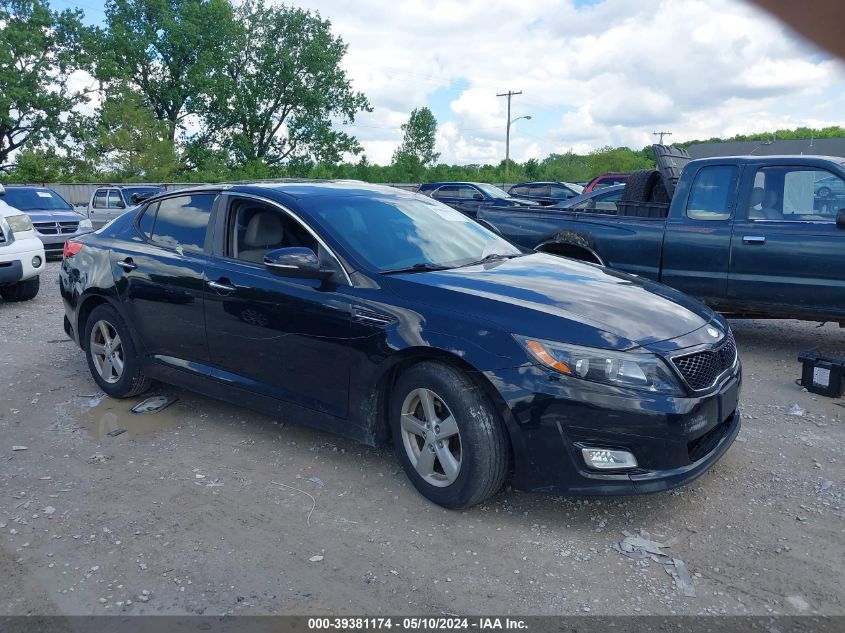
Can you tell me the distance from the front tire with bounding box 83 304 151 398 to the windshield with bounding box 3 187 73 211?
1206 centimetres

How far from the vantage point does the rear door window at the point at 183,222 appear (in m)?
5.01

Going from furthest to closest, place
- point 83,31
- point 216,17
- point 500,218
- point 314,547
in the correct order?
point 216,17 → point 83,31 → point 500,218 → point 314,547

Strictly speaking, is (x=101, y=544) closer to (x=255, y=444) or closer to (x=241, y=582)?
(x=241, y=582)

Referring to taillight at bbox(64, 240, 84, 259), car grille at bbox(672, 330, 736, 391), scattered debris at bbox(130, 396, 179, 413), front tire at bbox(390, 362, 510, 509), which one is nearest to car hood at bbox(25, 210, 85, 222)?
taillight at bbox(64, 240, 84, 259)

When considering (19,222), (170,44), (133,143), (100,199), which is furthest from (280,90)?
(19,222)

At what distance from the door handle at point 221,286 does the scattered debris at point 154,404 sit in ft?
4.10

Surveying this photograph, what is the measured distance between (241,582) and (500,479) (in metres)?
1.29

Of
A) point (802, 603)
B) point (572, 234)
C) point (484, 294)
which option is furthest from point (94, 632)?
point (572, 234)

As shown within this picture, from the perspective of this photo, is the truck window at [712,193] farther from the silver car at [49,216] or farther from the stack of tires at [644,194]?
the silver car at [49,216]

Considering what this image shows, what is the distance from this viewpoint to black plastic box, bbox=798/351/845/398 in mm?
5500

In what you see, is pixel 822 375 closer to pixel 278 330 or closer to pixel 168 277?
pixel 278 330

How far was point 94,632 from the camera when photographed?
111 inches

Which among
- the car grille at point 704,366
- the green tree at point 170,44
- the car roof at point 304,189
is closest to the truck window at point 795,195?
the car grille at point 704,366

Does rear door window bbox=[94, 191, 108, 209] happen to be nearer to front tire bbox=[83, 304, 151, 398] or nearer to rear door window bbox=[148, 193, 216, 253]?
front tire bbox=[83, 304, 151, 398]
